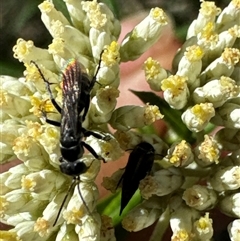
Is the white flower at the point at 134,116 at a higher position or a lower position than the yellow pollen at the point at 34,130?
lower

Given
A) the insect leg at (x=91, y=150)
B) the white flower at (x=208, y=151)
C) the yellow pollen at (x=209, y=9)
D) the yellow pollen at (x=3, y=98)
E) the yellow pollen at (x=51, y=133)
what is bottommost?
the white flower at (x=208, y=151)

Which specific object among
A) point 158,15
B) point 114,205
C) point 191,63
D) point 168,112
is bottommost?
point 114,205

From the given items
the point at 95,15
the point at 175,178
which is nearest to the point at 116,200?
the point at 175,178

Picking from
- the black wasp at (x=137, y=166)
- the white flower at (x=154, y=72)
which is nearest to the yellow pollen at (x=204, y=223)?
the black wasp at (x=137, y=166)

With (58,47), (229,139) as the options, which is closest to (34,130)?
(58,47)

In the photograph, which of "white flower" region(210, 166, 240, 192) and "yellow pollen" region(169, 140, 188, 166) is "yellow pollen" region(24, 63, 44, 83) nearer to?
"yellow pollen" region(169, 140, 188, 166)

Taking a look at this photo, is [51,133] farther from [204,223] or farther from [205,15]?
[205,15]

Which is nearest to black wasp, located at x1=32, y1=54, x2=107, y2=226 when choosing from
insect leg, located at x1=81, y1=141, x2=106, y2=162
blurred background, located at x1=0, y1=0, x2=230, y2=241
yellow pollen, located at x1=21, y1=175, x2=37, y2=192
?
insect leg, located at x1=81, y1=141, x2=106, y2=162

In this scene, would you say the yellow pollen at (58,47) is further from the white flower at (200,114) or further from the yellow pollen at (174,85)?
the white flower at (200,114)
